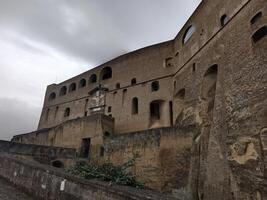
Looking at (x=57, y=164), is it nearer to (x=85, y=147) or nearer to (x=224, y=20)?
(x=85, y=147)

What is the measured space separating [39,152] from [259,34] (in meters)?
12.5

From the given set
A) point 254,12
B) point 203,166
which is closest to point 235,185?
point 203,166

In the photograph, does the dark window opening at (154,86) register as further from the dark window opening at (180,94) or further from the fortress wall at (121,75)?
the dark window opening at (180,94)

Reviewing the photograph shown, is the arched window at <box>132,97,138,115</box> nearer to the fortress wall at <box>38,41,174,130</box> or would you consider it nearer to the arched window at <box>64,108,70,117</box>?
the fortress wall at <box>38,41,174,130</box>

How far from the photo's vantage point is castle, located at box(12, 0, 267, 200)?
7840mm

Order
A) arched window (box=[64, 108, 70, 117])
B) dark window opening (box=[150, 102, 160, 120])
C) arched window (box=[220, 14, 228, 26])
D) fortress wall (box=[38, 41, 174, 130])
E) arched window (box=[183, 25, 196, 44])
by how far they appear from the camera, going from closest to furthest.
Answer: arched window (box=[220, 14, 228, 26]) → arched window (box=[183, 25, 196, 44]) → dark window opening (box=[150, 102, 160, 120]) → fortress wall (box=[38, 41, 174, 130]) → arched window (box=[64, 108, 70, 117])

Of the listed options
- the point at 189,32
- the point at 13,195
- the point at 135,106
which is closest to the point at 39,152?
the point at 13,195

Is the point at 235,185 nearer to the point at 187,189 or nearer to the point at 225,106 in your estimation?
the point at 187,189

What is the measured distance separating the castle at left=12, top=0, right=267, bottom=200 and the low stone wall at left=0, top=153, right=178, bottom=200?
461cm

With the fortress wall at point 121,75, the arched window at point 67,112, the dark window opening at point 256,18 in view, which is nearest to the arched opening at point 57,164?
the fortress wall at point 121,75

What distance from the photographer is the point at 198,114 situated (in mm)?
11531

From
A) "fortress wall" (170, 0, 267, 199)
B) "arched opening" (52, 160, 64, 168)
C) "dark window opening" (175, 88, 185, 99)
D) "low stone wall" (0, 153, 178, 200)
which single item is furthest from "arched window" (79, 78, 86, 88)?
"low stone wall" (0, 153, 178, 200)

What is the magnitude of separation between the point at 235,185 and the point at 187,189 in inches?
90.8

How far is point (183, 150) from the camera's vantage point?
10000 millimetres
